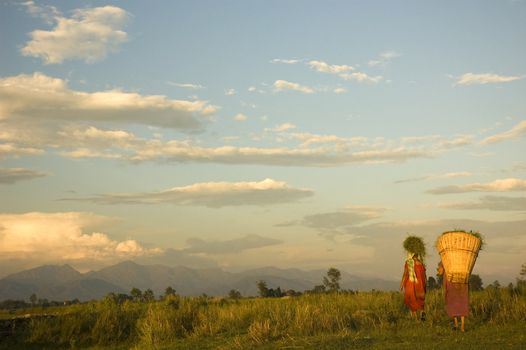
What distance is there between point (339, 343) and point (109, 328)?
34.6 ft

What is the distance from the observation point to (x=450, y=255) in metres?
17.6

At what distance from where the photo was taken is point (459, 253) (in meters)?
17.4

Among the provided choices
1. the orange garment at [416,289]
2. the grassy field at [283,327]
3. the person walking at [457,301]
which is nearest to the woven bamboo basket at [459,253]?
the person walking at [457,301]

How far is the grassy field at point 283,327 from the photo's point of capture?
51.8ft

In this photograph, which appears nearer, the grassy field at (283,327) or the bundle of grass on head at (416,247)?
the grassy field at (283,327)

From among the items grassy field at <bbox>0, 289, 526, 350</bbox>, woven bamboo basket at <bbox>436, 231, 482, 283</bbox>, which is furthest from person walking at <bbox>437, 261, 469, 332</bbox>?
grassy field at <bbox>0, 289, 526, 350</bbox>

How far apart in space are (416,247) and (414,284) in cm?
143

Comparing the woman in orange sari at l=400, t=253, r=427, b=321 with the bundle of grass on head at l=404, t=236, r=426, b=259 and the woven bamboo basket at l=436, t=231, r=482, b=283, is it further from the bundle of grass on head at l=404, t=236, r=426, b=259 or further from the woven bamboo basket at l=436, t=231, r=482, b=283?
the woven bamboo basket at l=436, t=231, r=482, b=283

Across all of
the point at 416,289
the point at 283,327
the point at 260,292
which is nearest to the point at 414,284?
the point at 416,289

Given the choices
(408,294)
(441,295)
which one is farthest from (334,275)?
Answer: (408,294)

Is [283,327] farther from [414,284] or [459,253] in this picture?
[459,253]

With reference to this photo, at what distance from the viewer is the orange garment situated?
20.0 metres

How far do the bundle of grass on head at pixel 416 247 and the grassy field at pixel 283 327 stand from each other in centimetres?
217

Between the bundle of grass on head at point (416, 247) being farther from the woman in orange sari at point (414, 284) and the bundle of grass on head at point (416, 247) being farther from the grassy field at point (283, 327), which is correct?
the grassy field at point (283, 327)
